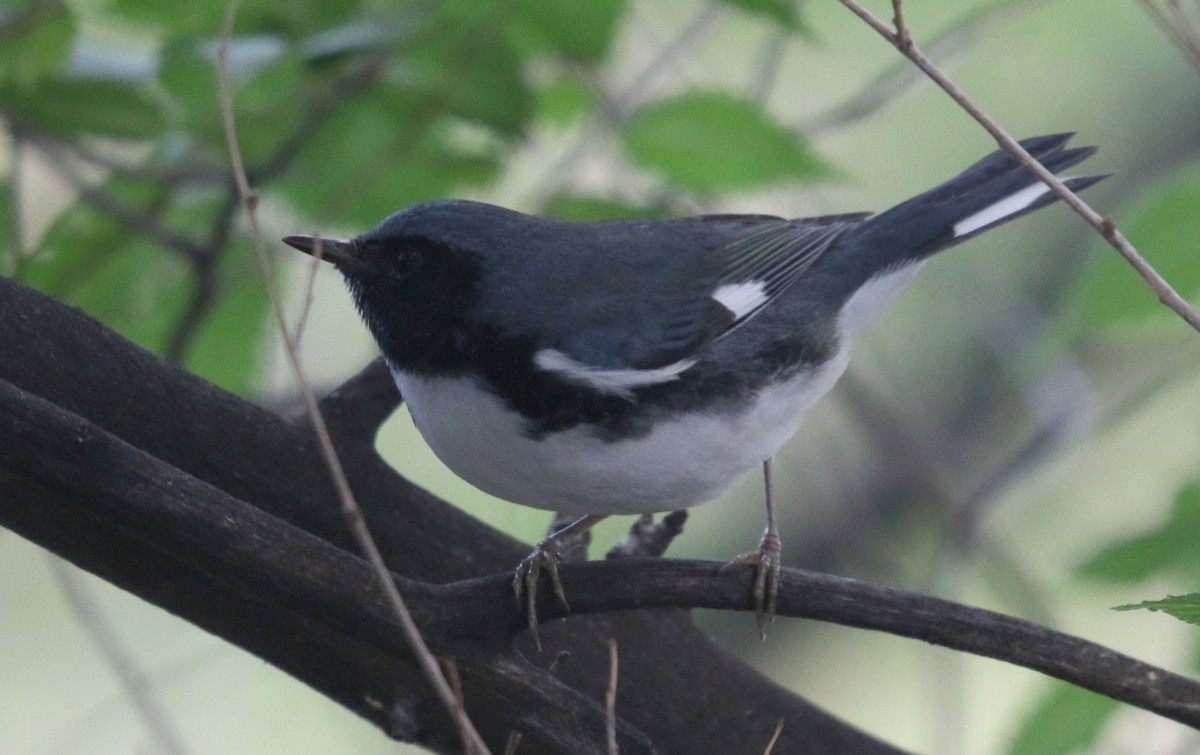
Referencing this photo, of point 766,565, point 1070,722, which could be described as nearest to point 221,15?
point 766,565

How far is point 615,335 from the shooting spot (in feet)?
7.97

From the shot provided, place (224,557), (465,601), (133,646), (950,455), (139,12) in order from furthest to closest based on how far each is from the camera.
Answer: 1. (133,646)
2. (950,455)
3. (139,12)
4. (465,601)
5. (224,557)

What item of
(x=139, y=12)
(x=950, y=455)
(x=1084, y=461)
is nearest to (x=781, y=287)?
(x=139, y=12)

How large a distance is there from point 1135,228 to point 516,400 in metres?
1.31

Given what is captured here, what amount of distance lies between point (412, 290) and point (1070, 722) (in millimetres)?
1531

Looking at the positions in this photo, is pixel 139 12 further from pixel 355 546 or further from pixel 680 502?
pixel 680 502

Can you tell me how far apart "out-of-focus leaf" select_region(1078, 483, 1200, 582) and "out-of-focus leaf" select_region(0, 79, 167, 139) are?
2142mm

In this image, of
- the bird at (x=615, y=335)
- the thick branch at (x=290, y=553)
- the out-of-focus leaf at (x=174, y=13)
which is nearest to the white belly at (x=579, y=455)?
the bird at (x=615, y=335)

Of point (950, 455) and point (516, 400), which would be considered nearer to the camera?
point (516, 400)

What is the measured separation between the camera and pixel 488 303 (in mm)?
2453

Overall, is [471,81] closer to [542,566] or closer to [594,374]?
[594,374]

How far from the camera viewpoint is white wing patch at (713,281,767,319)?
2.64m

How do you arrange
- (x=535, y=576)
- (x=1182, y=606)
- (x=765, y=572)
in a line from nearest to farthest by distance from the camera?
(x=1182, y=606), (x=765, y=572), (x=535, y=576)

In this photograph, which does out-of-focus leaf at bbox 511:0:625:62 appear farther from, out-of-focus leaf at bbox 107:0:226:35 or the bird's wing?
out-of-focus leaf at bbox 107:0:226:35
